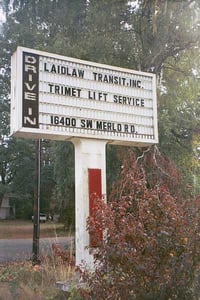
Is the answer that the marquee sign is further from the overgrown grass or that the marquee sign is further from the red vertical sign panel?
the overgrown grass

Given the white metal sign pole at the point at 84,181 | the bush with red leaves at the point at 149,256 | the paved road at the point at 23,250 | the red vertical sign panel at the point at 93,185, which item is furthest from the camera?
the paved road at the point at 23,250

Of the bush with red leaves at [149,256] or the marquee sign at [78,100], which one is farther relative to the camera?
the marquee sign at [78,100]

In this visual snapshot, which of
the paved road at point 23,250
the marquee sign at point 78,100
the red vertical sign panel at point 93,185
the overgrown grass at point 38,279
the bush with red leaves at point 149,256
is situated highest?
the marquee sign at point 78,100

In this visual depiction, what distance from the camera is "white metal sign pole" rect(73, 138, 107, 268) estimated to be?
309 inches

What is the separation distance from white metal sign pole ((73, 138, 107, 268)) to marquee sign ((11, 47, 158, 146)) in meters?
0.22

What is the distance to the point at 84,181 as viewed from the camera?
818 cm

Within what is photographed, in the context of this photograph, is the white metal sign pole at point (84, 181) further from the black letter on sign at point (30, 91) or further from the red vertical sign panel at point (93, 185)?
the black letter on sign at point (30, 91)

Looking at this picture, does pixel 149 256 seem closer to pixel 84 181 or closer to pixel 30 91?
pixel 84 181

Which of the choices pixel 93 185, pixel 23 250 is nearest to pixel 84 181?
pixel 93 185

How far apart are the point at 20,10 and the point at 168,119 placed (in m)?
8.12

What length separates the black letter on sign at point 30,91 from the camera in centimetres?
761

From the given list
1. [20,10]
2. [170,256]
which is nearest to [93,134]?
[170,256]

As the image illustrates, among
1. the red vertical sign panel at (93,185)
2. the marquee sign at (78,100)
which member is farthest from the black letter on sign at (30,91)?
the red vertical sign panel at (93,185)

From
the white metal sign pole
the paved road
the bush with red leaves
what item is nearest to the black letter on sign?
the white metal sign pole
